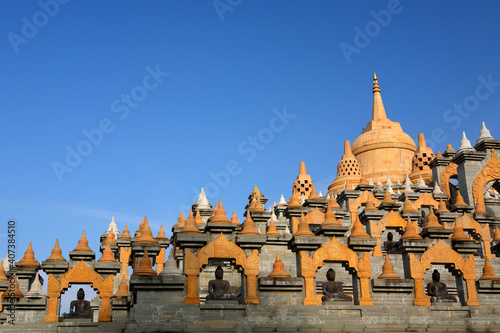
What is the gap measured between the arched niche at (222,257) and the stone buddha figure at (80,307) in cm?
761

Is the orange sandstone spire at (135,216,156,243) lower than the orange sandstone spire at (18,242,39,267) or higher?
higher

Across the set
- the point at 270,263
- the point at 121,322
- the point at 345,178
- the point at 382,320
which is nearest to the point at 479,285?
the point at 382,320

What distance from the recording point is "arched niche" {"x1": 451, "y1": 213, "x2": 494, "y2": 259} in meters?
35.0

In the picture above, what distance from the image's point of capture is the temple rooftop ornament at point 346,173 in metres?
56.4

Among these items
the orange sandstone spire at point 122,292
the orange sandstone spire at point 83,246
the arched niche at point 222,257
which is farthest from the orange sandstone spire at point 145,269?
the orange sandstone spire at point 83,246

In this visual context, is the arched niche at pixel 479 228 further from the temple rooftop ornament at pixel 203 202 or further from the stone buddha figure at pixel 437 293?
the temple rooftop ornament at pixel 203 202

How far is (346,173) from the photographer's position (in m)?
57.6

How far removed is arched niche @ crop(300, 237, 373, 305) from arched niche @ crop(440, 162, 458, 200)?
2312 centimetres

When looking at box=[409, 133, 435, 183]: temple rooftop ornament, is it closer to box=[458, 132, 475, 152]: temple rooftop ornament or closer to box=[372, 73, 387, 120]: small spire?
box=[458, 132, 475, 152]: temple rooftop ornament

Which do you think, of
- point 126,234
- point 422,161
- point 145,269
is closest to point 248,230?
point 145,269

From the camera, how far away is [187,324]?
2230 centimetres

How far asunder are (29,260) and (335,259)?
14.6m

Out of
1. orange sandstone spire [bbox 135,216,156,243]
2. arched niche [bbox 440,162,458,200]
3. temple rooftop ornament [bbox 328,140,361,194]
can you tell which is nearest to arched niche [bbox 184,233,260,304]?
orange sandstone spire [bbox 135,216,156,243]

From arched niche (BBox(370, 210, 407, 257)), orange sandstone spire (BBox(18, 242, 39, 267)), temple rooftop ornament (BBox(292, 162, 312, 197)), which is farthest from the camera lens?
temple rooftop ornament (BBox(292, 162, 312, 197))
